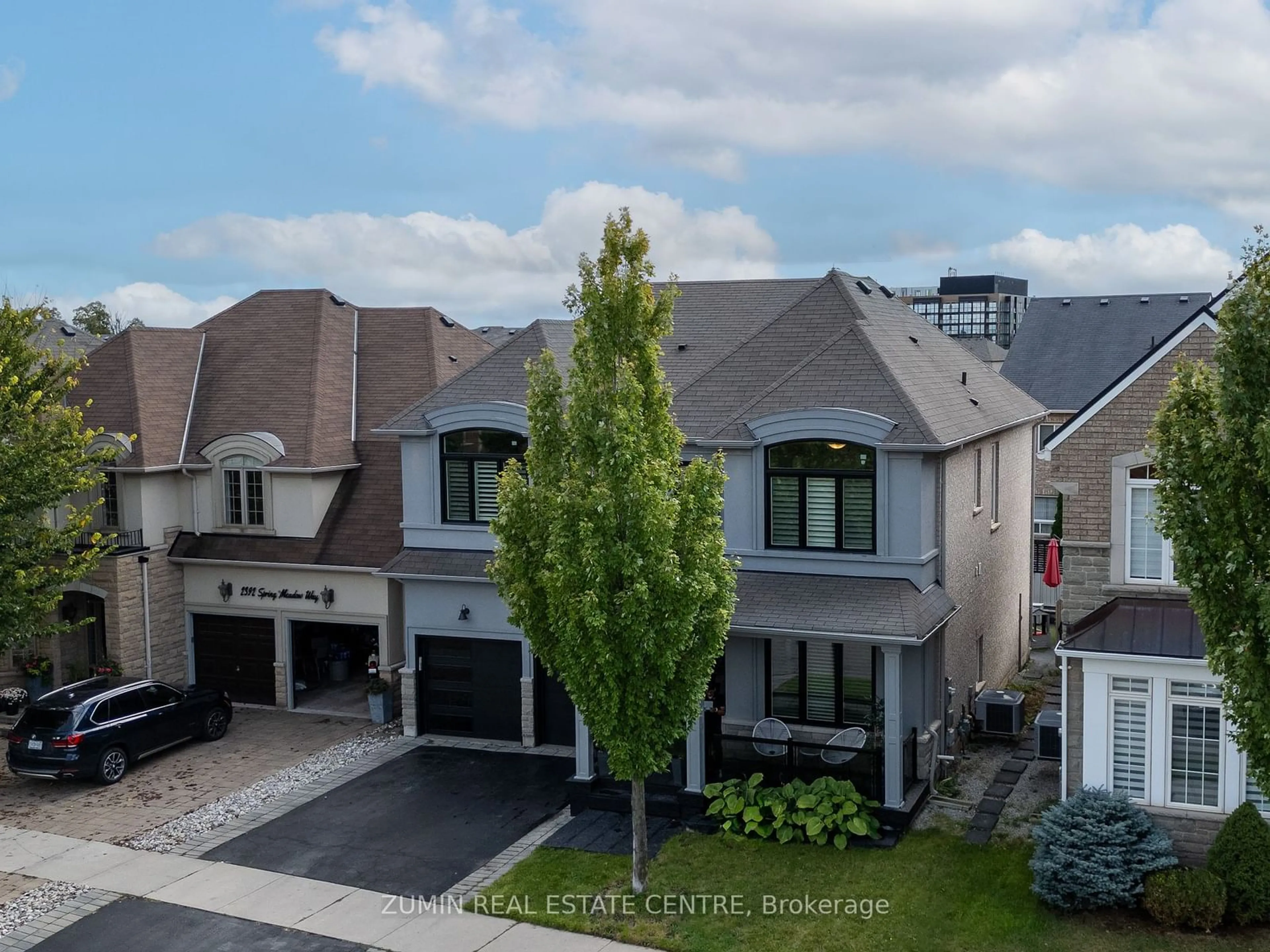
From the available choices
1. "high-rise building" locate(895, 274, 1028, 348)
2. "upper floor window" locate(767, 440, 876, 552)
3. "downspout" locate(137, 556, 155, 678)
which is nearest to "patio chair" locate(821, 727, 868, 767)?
"upper floor window" locate(767, 440, 876, 552)

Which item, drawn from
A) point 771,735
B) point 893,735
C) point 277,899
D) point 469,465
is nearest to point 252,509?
point 469,465

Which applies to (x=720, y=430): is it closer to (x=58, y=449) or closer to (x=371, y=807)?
(x=371, y=807)

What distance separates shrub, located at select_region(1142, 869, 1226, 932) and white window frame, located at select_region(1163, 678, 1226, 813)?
1407mm

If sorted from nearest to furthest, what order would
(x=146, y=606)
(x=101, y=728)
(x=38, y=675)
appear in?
(x=101, y=728)
(x=146, y=606)
(x=38, y=675)

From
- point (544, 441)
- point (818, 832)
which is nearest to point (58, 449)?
point (544, 441)

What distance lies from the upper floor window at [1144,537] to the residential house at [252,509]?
1396 centimetres

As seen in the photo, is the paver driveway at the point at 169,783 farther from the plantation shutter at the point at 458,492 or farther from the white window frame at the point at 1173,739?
the white window frame at the point at 1173,739

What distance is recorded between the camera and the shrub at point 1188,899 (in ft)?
43.0

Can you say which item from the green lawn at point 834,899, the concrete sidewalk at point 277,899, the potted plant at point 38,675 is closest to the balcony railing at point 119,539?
the potted plant at point 38,675

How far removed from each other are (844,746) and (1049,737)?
3879 millimetres

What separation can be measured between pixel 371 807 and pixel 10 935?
5.48m

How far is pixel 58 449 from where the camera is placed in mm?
21000

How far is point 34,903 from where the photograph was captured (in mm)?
15227

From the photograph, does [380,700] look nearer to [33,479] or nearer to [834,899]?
[33,479]
